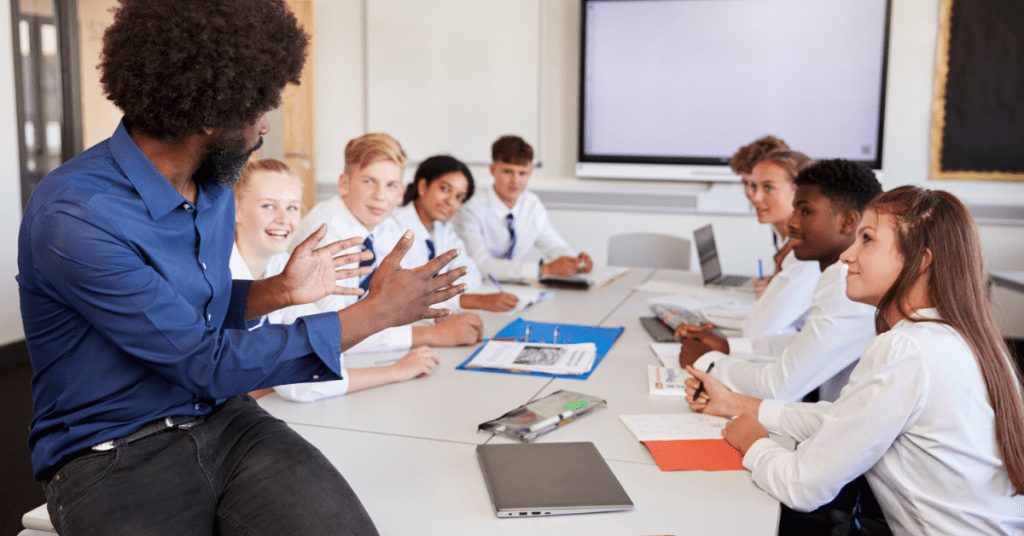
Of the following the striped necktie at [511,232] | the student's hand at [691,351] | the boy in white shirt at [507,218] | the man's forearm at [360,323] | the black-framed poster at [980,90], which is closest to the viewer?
the man's forearm at [360,323]

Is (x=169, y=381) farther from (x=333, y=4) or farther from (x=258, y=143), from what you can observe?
(x=333, y=4)

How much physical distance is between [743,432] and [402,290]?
2.44 ft

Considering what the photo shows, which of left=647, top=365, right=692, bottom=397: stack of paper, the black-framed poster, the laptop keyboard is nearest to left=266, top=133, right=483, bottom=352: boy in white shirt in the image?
left=647, top=365, right=692, bottom=397: stack of paper

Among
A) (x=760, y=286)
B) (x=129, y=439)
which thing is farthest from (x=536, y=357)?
(x=760, y=286)

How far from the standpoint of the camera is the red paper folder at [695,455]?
1337 mm

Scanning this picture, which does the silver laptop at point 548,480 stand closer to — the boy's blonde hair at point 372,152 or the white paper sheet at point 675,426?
the white paper sheet at point 675,426

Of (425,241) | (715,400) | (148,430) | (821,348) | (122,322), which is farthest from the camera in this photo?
(425,241)

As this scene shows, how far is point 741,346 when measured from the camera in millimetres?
2080

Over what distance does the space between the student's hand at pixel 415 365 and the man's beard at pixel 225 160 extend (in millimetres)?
729

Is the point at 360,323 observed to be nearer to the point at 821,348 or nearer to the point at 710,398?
the point at 710,398

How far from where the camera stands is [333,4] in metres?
5.50

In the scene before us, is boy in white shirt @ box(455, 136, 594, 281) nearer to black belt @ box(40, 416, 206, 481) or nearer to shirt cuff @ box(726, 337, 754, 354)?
shirt cuff @ box(726, 337, 754, 354)

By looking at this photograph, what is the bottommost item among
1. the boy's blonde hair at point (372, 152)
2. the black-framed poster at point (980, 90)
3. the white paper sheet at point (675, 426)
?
the white paper sheet at point (675, 426)

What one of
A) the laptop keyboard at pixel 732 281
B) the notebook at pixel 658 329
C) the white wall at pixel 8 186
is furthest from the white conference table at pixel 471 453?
the white wall at pixel 8 186
